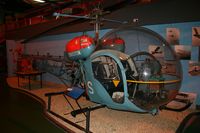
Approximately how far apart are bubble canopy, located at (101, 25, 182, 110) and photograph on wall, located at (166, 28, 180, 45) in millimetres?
1169

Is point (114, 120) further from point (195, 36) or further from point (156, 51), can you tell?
point (195, 36)

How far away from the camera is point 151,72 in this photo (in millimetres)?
2314

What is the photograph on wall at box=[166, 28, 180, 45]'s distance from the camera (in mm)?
3626

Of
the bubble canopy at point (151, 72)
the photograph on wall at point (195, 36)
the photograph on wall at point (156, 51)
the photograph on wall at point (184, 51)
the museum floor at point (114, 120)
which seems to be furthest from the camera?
the photograph on wall at point (184, 51)

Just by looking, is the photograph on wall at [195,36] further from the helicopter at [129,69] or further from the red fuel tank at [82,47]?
the red fuel tank at [82,47]

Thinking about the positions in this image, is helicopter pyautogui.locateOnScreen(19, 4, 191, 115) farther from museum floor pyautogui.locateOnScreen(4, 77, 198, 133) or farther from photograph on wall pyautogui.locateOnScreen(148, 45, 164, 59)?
museum floor pyautogui.locateOnScreen(4, 77, 198, 133)

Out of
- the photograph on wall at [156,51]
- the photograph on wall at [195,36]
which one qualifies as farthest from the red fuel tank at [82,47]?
the photograph on wall at [195,36]

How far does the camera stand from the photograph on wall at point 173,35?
11.9ft

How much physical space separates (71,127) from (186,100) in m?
2.18

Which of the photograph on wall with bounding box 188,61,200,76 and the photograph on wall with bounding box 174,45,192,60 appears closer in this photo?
the photograph on wall with bounding box 188,61,200,76

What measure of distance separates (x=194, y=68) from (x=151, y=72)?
5.27ft

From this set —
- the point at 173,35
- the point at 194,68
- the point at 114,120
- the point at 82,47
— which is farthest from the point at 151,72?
the point at 173,35

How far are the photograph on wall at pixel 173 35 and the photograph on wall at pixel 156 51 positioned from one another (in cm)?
123

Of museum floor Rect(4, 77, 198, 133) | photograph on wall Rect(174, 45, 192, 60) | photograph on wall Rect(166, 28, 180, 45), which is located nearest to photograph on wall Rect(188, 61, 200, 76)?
photograph on wall Rect(174, 45, 192, 60)
